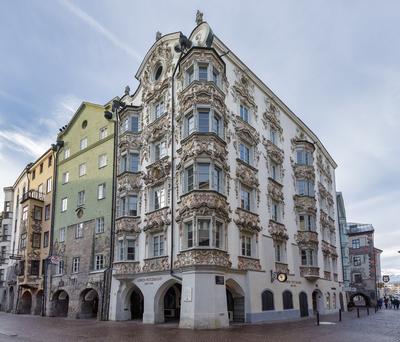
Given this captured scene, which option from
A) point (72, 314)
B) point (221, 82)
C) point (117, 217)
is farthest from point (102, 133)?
point (72, 314)

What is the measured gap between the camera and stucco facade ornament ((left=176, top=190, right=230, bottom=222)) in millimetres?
25859

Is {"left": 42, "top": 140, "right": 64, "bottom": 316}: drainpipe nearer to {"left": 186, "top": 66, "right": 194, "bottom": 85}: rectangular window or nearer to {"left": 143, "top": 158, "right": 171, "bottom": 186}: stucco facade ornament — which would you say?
{"left": 143, "top": 158, "right": 171, "bottom": 186}: stucco facade ornament

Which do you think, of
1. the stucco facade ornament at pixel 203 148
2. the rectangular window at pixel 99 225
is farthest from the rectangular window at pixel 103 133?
the stucco facade ornament at pixel 203 148

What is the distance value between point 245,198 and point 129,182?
9.17m

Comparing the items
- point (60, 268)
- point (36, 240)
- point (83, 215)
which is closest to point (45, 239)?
point (36, 240)

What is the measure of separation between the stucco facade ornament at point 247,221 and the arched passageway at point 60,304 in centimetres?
1963

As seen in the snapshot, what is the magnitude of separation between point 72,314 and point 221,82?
2292 centimetres

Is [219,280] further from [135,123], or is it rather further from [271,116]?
[271,116]

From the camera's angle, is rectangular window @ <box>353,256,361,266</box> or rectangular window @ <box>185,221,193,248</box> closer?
rectangular window @ <box>185,221,193,248</box>

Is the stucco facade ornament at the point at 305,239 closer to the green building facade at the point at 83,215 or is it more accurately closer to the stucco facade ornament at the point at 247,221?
the stucco facade ornament at the point at 247,221

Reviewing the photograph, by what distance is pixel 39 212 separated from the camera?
45562 mm

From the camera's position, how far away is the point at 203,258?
25016 mm

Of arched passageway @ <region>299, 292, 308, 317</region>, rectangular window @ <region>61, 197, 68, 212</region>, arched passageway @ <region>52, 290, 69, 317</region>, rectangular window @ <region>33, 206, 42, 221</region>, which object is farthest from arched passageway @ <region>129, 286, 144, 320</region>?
rectangular window @ <region>33, 206, 42, 221</region>

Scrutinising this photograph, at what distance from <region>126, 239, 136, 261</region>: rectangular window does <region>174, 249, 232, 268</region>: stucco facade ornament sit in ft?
20.0
